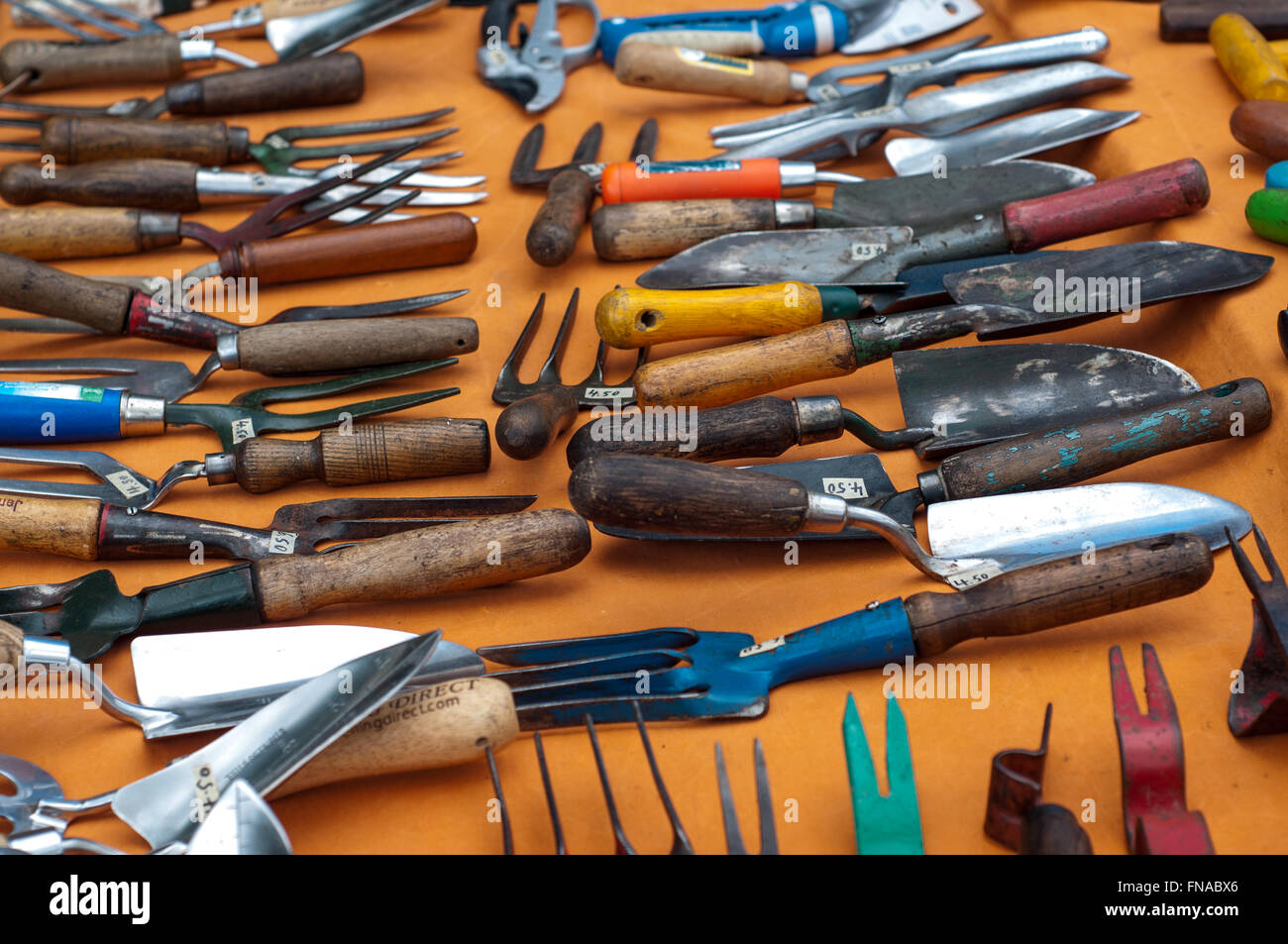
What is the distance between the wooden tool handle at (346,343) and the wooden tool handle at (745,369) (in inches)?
16.9

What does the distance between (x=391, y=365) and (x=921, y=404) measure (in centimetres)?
106

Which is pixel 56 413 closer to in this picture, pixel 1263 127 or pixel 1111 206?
pixel 1111 206

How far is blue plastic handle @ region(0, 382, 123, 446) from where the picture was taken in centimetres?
224

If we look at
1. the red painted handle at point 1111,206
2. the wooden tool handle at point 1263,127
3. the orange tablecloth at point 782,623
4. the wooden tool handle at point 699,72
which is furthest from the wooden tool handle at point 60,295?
the wooden tool handle at point 1263,127

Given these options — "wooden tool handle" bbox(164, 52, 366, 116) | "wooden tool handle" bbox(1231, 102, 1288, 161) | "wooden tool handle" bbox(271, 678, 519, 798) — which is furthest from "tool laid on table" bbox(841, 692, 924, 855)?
"wooden tool handle" bbox(164, 52, 366, 116)

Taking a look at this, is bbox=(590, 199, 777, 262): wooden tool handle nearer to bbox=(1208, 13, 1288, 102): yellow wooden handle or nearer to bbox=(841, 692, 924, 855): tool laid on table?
bbox=(1208, 13, 1288, 102): yellow wooden handle

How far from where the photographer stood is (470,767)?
1688 mm

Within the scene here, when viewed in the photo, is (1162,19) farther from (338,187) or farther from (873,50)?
(338,187)

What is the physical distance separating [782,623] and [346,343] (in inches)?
42.6

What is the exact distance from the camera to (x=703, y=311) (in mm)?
2342

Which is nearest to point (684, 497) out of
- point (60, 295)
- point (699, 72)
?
point (60, 295)

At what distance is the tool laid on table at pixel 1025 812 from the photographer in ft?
4.63

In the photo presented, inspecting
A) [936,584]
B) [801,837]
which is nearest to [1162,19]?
[936,584]

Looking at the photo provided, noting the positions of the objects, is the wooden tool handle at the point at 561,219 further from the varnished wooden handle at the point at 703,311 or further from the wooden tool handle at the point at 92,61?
the wooden tool handle at the point at 92,61
